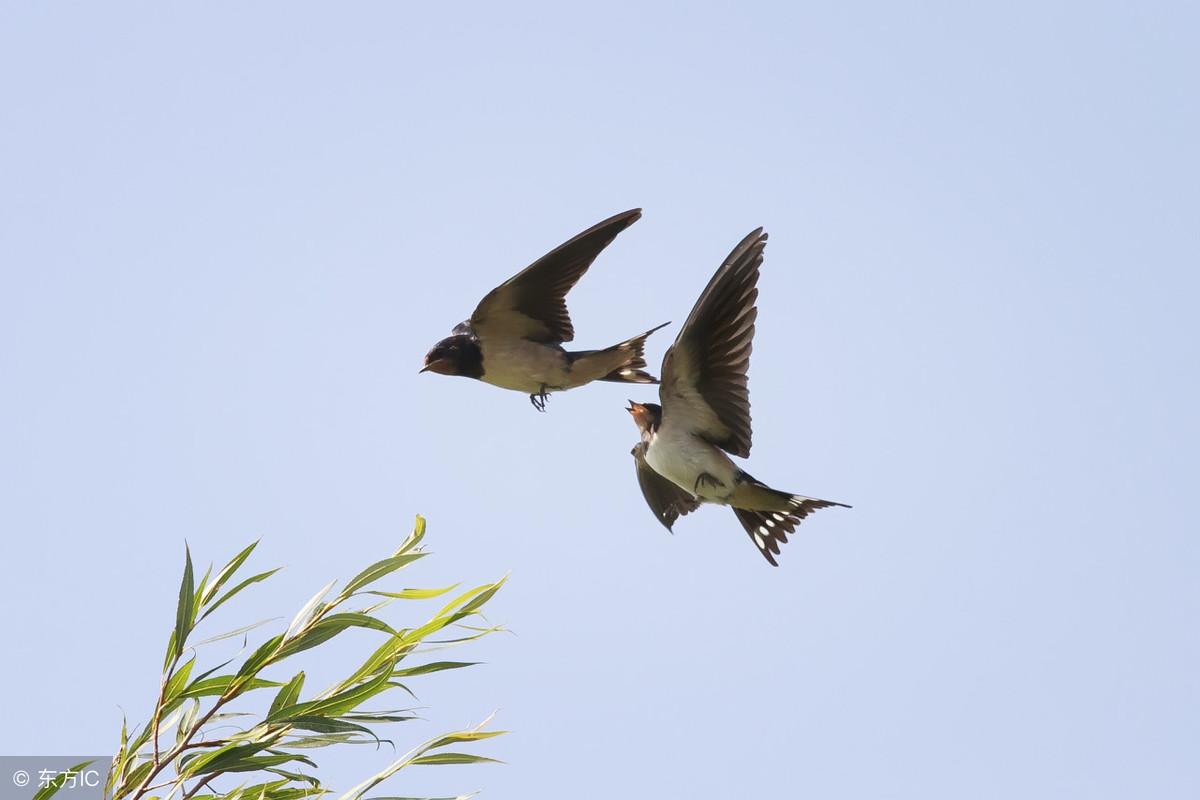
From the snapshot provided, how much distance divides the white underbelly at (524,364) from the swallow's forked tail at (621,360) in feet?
0.31

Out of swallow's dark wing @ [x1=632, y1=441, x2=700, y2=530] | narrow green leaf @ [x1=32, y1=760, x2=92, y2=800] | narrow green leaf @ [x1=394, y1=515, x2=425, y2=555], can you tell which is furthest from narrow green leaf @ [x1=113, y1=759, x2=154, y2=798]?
swallow's dark wing @ [x1=632, y1=441, x2=700, y2=530]

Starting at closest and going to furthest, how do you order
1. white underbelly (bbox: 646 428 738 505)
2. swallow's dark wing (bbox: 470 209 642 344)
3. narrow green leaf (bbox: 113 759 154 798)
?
1. narrow green leaf (bbox: 113 759 154 798)
2. white underbelly (bbox: 646 428 738 505)
3. swallow's dark wing (bbox: 470 209 642 344)

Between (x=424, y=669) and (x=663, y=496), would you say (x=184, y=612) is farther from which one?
(x=663, y=496)

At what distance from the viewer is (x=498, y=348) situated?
252 inches

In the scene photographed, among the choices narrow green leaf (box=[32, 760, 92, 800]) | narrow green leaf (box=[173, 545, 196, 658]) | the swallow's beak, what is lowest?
narrow green leaf (box=[32, 760, 92, 800])

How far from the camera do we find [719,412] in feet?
17.1

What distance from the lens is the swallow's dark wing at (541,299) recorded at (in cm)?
621

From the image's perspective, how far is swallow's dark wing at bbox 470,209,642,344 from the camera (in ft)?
20.4

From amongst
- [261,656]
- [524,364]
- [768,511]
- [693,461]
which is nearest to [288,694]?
[261,656]

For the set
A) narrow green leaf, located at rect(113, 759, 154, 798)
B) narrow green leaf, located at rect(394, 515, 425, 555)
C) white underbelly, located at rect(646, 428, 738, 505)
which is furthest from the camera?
white underbelly, located at rect(646, 428, 738, 505)

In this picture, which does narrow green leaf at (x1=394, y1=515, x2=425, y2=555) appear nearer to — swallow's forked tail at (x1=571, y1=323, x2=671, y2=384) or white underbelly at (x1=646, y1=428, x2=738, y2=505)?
white underbelly at (x1=646, y1=428, x2=738, y2=505)

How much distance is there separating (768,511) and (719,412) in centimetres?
63

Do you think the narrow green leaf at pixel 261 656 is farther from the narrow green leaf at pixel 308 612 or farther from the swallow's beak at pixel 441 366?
the swallow's beak at pixel 441 366

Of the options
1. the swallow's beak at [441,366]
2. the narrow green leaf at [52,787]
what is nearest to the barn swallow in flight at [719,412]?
the swallow's beak at [441,366]
